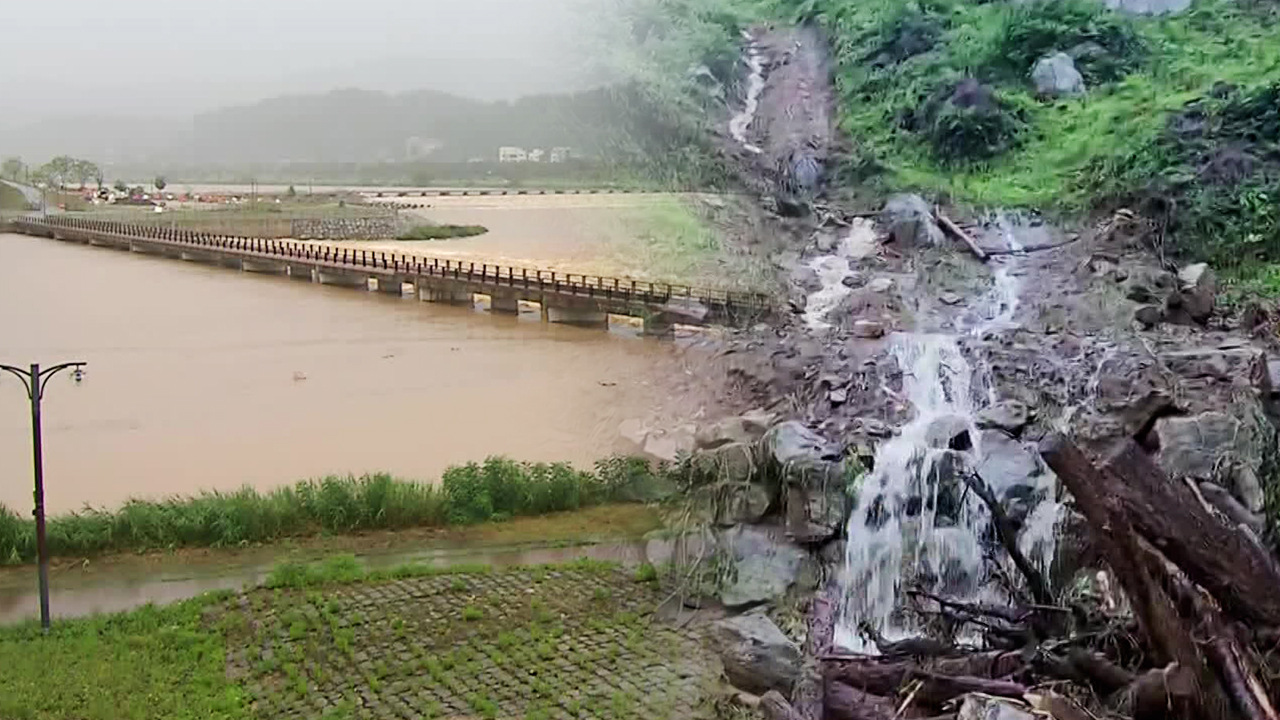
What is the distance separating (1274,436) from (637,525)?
1874mm

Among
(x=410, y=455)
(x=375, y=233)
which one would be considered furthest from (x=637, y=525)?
(x=375, y=233)

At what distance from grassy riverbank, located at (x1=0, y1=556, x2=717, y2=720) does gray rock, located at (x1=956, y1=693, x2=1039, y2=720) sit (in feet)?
3.70

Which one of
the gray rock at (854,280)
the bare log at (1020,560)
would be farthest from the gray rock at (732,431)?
the gray rock at (854,280)

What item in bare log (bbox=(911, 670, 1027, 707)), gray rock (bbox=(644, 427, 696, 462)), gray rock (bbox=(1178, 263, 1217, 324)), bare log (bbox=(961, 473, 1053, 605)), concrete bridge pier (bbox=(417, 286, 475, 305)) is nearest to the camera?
bare log (bbox=(911, 670, 1027, 707))

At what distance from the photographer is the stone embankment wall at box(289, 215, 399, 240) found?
18.3 m

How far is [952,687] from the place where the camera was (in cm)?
147

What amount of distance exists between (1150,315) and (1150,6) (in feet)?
3.99

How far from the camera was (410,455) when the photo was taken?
532 centimetres

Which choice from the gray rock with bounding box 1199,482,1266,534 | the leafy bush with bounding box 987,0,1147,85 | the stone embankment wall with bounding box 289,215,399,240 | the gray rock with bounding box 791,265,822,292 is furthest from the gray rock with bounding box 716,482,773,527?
the stone embankment wall with bounding box 289,215,399,240

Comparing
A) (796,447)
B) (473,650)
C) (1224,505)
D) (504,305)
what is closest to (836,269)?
(796,447)

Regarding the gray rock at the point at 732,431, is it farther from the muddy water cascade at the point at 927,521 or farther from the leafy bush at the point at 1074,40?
the leafy bush at the point at 1074,40

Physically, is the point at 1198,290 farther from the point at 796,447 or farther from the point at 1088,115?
the point at 796,447

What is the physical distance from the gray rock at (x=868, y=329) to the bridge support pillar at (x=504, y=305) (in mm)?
6174

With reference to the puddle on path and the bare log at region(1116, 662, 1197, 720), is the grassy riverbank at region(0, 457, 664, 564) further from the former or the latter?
the bare log at region(1116, 662, 1197, 720)
